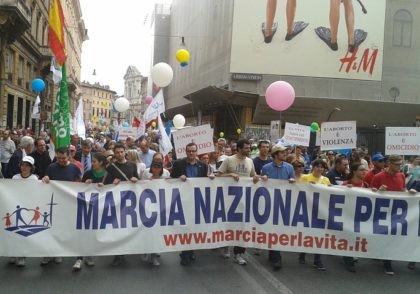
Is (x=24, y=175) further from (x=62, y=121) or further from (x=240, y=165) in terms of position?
(x=240, y=165)

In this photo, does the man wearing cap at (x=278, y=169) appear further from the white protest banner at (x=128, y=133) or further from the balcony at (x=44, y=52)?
the balcony at (x=44, y=52)

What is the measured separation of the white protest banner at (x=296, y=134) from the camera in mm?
11211

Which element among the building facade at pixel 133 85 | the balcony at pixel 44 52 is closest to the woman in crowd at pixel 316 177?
the balcony at pixel 44 52

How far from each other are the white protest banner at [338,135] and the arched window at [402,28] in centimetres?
2549

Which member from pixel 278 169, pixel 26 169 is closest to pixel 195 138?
pixel 278 169

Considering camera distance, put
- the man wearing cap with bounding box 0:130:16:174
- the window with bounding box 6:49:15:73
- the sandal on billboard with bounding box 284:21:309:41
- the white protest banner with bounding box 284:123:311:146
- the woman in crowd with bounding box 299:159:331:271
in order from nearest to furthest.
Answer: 1. the woman in crowd with bounding box 299:159:331:271
2. the white protest banner with bounding box 284:123:311:146
3. the man wearing cap with bounding box 0:130:16:174
4. the window with bounding box 6:49:15:73
5. the sandal on billboard with bounding box 284:21:309:41

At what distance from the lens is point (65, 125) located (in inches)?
284

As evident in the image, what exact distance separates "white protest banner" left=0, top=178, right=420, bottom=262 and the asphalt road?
0.26 m

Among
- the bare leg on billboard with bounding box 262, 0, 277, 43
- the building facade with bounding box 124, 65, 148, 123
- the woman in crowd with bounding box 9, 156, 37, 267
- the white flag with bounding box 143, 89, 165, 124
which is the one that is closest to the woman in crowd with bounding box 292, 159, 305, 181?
the woman in crowd with bounding box 9, 156, 37, 267

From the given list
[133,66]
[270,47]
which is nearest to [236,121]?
[270,47]

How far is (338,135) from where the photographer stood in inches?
379

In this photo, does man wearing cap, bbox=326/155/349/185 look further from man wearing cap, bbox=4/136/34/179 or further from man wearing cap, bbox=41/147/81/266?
man wearing cap, bbox=4/136/34/179

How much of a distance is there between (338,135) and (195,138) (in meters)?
3.24

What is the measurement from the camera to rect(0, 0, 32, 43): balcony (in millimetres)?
25922
